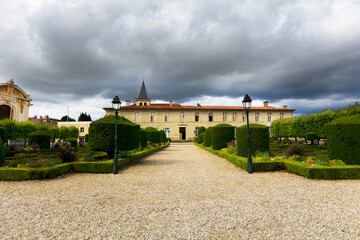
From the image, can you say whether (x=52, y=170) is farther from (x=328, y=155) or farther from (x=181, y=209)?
(x=328, y=155)

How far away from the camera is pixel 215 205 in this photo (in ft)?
12.2

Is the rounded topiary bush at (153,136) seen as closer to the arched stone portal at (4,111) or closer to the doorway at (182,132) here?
the doorway at (182,132)

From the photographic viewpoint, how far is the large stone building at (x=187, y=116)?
37.3m

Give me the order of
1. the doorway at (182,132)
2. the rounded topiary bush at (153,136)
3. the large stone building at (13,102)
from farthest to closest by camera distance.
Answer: the doorway at (182,132) < the large stone building at (13,102) < the rounded topiary bush at (153,136)

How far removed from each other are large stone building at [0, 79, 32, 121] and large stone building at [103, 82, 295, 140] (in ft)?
53.2

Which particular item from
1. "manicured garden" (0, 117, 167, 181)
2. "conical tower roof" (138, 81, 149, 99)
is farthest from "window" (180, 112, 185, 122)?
"manicured garden" (0, 117, 167, 181)

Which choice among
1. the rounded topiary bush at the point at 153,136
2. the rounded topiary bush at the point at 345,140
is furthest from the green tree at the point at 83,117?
the rounded topiary bush at the point at 345,140

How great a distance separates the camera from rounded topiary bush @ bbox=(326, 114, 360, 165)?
635 centimetres

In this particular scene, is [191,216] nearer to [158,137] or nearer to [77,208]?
[77,208]

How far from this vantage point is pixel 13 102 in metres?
35.5

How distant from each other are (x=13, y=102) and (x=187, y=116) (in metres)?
32.8

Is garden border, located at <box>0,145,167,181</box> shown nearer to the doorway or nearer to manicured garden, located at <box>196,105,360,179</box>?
manicured garden, located at <box>196,105,360,179</box>

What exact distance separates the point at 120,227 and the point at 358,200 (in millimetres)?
4720

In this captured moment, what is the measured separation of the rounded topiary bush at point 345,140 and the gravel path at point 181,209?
1.33 meters
